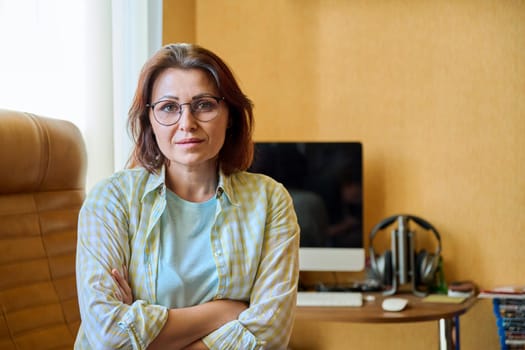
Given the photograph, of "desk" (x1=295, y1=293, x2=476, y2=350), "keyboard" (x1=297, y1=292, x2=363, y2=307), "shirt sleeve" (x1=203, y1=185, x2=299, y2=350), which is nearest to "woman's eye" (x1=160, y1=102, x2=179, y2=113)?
"shirt sleeve" (x1=203, y1=185, x2=299, y2=350)

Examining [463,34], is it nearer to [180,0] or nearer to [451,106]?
[451,106]

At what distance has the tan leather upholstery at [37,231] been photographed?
1733 millimetres

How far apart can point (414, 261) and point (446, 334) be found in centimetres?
40

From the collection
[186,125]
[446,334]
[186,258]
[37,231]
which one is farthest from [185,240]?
[446,334]

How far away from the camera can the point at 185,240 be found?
1.55 m

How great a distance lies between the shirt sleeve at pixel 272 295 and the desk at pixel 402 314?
86 centimetres

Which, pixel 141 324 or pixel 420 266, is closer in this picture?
pixel 141 324

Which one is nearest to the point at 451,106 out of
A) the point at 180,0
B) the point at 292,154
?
the point at 292,154

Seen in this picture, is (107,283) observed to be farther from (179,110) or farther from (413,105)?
(413,105)

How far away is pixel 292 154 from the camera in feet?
9.48

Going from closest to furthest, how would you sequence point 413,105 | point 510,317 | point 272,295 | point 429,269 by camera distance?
point 272,295 < point 510,317 < point 429,269 < point 413,105

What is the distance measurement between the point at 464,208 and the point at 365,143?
50 cm

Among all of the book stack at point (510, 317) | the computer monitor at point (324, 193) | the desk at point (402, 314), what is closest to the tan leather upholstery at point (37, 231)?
the desk at point (402, 314)

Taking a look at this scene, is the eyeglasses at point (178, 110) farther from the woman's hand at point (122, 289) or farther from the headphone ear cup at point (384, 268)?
the headphone ear cup at point (384, 268)
